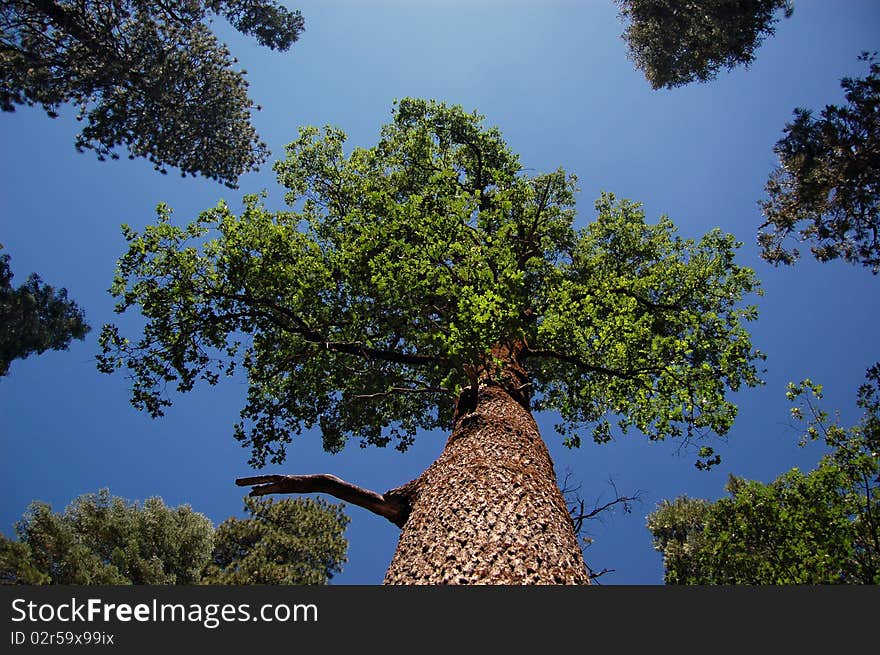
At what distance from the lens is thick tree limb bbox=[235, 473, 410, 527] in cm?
610

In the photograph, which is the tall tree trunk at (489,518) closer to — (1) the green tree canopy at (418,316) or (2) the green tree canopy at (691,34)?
(1) the green tree canopy at (418,316)

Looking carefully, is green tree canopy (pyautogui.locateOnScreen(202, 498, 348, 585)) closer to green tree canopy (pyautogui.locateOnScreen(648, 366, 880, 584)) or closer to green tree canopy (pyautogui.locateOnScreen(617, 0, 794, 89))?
green tree canopy (pyautogui.locateOnScreen(648, 366, 880, 584))

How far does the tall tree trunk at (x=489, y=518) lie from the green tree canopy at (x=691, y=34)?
14383 mm

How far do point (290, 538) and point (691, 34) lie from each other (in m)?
23.0

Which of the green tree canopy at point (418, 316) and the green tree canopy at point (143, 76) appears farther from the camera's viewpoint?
the green tree canopy at point (143, 76)

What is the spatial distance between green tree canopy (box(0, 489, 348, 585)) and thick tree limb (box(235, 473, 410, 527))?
9665 mm

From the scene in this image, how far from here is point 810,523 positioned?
830cm

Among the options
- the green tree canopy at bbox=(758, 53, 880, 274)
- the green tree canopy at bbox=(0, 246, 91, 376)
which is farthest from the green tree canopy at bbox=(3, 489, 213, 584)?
the green tree canopy at bbox=(758, 53, 880, 274)

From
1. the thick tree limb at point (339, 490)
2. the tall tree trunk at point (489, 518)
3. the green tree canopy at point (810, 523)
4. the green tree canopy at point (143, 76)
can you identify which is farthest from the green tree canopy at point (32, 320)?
the green tree canopy at point (810, 523)

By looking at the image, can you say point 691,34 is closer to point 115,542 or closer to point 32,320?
point 32,320

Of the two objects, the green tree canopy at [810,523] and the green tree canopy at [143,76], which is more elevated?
the green tree canopy at [143,76]

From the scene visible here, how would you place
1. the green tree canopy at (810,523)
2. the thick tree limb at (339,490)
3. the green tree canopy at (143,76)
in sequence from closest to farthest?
the thick tree limb at (339,490) < the green tree canopy at (810,523) < the green tree canopy at (143,76)

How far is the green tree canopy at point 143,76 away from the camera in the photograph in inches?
475

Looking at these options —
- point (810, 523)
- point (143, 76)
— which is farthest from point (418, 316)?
point (143, 76)
